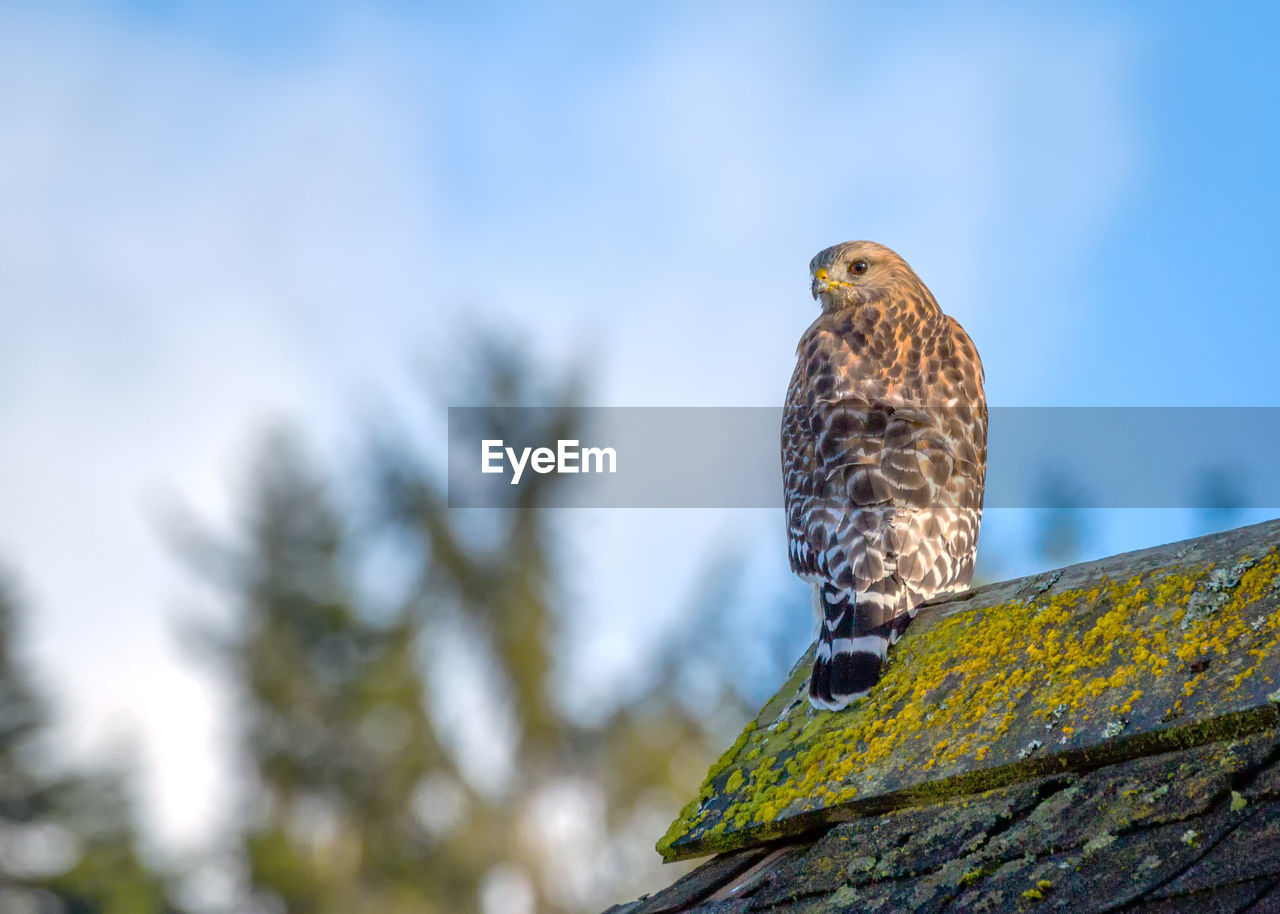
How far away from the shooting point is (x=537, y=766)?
18.8 meters

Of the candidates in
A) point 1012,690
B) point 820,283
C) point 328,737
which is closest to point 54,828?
point 328,737

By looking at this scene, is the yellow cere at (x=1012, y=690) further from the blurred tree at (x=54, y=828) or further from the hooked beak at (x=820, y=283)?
the blurred tree at (x=54, y=828)

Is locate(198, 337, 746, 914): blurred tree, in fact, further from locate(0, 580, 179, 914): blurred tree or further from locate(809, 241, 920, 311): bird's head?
locate(809, 241, 920, 311): bird's head

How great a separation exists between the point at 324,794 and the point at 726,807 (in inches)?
739

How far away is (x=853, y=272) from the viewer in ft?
19.3

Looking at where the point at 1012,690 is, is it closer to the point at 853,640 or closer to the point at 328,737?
the point at 853,640

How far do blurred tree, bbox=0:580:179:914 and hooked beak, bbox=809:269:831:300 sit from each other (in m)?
18.7

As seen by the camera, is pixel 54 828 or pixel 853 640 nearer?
pixel 853 640

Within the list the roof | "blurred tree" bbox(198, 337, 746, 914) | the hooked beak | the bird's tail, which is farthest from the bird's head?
"blurred tree" bbox(198, 337, 746, 914)

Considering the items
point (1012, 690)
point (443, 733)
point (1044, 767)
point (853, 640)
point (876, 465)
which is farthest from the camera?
point (443, 733)

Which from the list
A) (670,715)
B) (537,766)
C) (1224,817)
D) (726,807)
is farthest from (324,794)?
Result: (1224,817)

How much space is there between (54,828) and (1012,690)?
24830 millimetres

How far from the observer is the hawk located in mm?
3445

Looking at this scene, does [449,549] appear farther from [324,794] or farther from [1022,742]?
[1022,742]
